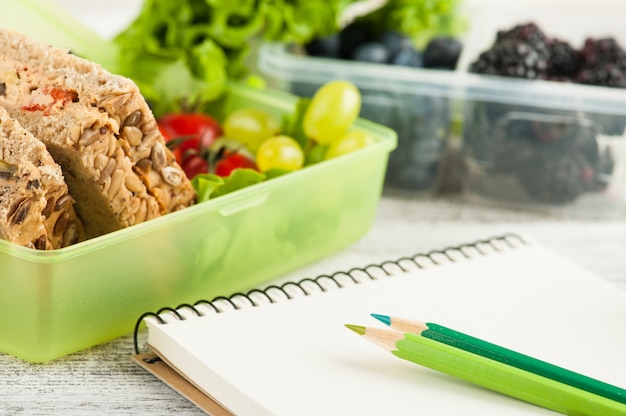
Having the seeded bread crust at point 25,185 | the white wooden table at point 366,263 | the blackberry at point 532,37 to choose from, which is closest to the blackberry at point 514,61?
the blackberry at point 532,37

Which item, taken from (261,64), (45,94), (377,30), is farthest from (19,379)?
(377,30)

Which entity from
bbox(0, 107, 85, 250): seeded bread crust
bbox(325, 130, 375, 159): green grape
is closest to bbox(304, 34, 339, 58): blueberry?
bbox(325, 130, 375, 159): green grape

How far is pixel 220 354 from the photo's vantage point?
936mm

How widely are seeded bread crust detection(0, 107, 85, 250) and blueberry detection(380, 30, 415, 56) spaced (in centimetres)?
87

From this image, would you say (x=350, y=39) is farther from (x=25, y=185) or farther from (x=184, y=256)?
(x=25, y=185)

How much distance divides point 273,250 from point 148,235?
24 cm

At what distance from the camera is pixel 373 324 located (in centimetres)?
103

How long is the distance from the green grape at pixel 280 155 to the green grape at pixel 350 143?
50 mm

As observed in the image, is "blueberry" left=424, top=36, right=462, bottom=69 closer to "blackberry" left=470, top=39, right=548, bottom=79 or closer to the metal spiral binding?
"blackberry" left=470, top=39, right=548, bottom=79

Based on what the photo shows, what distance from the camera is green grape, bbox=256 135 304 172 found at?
1.35 m

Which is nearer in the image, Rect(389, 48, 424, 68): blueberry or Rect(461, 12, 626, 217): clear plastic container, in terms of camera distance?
Rect(461, 12, 626, 217): clear plastic container

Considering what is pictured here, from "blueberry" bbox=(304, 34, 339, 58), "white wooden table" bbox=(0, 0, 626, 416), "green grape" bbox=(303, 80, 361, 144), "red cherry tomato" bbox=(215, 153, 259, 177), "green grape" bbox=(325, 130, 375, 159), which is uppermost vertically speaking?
"blueberry" bbox=(304, 34, 339, 58)

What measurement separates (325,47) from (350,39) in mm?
64

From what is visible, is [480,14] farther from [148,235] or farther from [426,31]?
[148,235]
